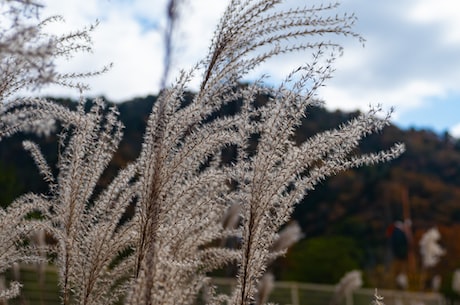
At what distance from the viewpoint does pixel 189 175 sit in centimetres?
229

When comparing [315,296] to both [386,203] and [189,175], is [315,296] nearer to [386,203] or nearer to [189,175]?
[189,175]

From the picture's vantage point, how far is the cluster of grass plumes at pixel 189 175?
1.97 metres

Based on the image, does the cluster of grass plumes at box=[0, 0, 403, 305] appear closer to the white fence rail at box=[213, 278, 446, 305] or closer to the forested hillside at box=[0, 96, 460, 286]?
the white fence rail at box=[213, 278, 446, 305]

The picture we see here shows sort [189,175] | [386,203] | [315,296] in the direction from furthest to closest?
[386,203], [315,296], [189,175]

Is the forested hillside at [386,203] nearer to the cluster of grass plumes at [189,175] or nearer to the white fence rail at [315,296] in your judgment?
the white fence rail at [315,296]

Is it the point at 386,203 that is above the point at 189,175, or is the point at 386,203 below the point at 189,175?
above

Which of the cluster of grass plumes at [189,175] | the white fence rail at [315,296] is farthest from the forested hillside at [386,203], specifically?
the cluster of grass plumes at [189,175]

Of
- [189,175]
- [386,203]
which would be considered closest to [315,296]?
[189,175]

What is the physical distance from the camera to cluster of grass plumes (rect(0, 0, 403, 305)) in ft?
6.47

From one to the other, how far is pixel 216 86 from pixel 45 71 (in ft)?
2.18

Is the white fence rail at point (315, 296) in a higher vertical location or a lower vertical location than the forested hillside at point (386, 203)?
lower

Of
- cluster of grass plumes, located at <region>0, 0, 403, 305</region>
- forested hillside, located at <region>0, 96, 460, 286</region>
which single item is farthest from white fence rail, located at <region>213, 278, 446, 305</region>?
forested hillside, located at <region>0, 96, 460, 286</region>

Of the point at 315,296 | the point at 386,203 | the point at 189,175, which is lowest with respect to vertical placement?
the point at 189,175

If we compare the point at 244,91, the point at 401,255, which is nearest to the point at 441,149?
the point at 401,255
